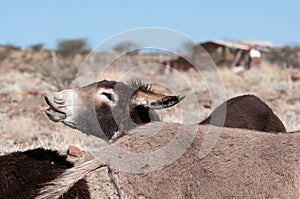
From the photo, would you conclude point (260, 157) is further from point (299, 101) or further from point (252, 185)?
point (299, 101)

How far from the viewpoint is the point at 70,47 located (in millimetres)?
61281

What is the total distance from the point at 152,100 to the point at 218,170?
186cm

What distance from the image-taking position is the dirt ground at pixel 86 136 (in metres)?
8.60

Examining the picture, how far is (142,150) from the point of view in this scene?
3.81m

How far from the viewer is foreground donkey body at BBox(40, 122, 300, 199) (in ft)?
11.3

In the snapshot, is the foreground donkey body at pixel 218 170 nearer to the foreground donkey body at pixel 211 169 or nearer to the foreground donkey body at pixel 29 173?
the foreground donkey body at pixel 211 169

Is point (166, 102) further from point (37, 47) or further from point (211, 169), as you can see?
point (37, 47)

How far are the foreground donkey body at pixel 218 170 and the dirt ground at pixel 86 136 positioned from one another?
2.81m

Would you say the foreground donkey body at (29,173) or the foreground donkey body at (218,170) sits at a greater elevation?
the foreground donkey body at (218,170)

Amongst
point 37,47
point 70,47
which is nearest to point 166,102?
point 70,47

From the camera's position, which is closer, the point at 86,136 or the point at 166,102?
the point at 166,102

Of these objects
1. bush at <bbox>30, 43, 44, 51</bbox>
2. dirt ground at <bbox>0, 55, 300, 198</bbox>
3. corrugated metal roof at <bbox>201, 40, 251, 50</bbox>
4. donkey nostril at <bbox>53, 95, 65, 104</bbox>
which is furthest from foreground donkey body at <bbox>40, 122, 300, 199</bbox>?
bush at <bbox>30, 43, 44, 51</bbox>

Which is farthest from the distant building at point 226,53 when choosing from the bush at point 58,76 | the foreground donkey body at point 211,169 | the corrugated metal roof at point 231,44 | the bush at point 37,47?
the bush at point 37,47

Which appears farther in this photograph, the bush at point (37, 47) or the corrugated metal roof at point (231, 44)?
the bush at point (37, 47)
